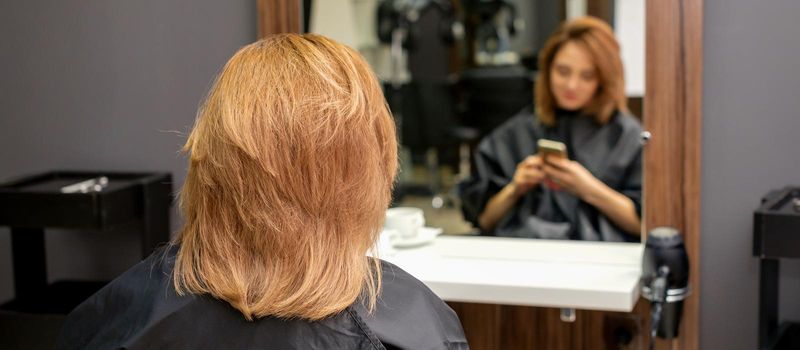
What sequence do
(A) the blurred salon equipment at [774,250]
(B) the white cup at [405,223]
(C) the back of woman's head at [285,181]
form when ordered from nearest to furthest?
(C) the back of woman's head at [285,181]
(A) the blurred salon equipment at [774,250]
(B) the white cup at [405,223]

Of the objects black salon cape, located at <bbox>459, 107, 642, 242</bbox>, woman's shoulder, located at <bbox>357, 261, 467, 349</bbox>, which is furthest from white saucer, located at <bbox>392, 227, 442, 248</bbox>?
woman's shoulder, located at <bbox>357, 261, 467, 349</bbox>

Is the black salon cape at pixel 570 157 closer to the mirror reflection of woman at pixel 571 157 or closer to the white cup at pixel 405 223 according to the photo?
the mirror reflection of woman at pixel 571 157

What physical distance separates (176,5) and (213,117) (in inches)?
67.9

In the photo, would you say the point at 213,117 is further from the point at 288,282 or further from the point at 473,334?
the point at 473,334

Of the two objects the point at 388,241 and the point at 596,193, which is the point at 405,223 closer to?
the point at 388,241

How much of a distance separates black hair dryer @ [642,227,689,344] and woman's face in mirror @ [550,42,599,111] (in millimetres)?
440

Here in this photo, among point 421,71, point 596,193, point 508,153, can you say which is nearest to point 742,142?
point 596,193

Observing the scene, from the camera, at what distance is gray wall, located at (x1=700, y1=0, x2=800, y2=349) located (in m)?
2.46

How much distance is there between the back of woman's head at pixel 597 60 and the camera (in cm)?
257

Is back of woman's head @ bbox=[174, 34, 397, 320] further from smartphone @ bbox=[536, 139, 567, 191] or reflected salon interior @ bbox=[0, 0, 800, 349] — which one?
smartphone @ bbox=[536, 139, 567, 191]

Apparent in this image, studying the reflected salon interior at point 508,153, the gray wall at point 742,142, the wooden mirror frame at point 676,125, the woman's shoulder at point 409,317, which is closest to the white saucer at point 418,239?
the reflected salon interior at point 508,153

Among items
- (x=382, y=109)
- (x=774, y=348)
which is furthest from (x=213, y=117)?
(x=774, y=348)

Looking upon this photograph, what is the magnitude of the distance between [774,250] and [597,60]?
730 mm

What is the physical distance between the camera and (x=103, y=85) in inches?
124
